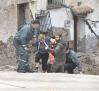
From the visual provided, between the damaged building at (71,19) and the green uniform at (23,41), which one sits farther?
the damaged building at (71,19)

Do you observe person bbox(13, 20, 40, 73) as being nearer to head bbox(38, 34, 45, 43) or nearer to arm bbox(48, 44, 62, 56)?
head bbox(38, 34, 45, 43)

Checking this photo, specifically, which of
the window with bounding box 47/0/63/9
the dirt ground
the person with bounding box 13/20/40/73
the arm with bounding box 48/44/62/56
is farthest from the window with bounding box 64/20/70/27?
the arm with bounding box 48/44/62/56

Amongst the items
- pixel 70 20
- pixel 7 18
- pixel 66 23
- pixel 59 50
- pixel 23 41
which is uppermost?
pixel 7 18

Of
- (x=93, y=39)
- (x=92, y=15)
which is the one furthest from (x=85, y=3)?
(x=93, y=39)

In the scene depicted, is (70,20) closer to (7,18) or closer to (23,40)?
(7,18)

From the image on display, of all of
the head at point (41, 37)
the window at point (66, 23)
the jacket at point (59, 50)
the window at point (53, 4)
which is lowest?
the jacket at point (59, 50)

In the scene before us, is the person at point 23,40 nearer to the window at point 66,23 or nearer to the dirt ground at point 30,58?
the dirt ground at point 30,58

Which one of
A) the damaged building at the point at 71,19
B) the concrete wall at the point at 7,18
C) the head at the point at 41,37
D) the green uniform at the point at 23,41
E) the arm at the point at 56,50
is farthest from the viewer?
the damaged building at the point at 71,19

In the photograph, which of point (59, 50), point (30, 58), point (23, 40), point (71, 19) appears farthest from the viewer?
point (71, 19)

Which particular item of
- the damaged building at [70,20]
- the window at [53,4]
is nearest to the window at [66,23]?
the damaged building at [70,20]

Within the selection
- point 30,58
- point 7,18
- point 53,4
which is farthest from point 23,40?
point 53,4

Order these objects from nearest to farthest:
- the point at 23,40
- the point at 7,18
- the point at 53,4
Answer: the point at 23,40 < the point at 7,18 < the point at 53,4

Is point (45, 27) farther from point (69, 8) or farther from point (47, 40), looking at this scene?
point (47, 40)

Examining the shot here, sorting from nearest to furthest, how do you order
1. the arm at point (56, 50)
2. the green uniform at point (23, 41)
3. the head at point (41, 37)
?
the arm at point (56, 50), the green uniform at point (23, 41), the head at point (41, 37)
